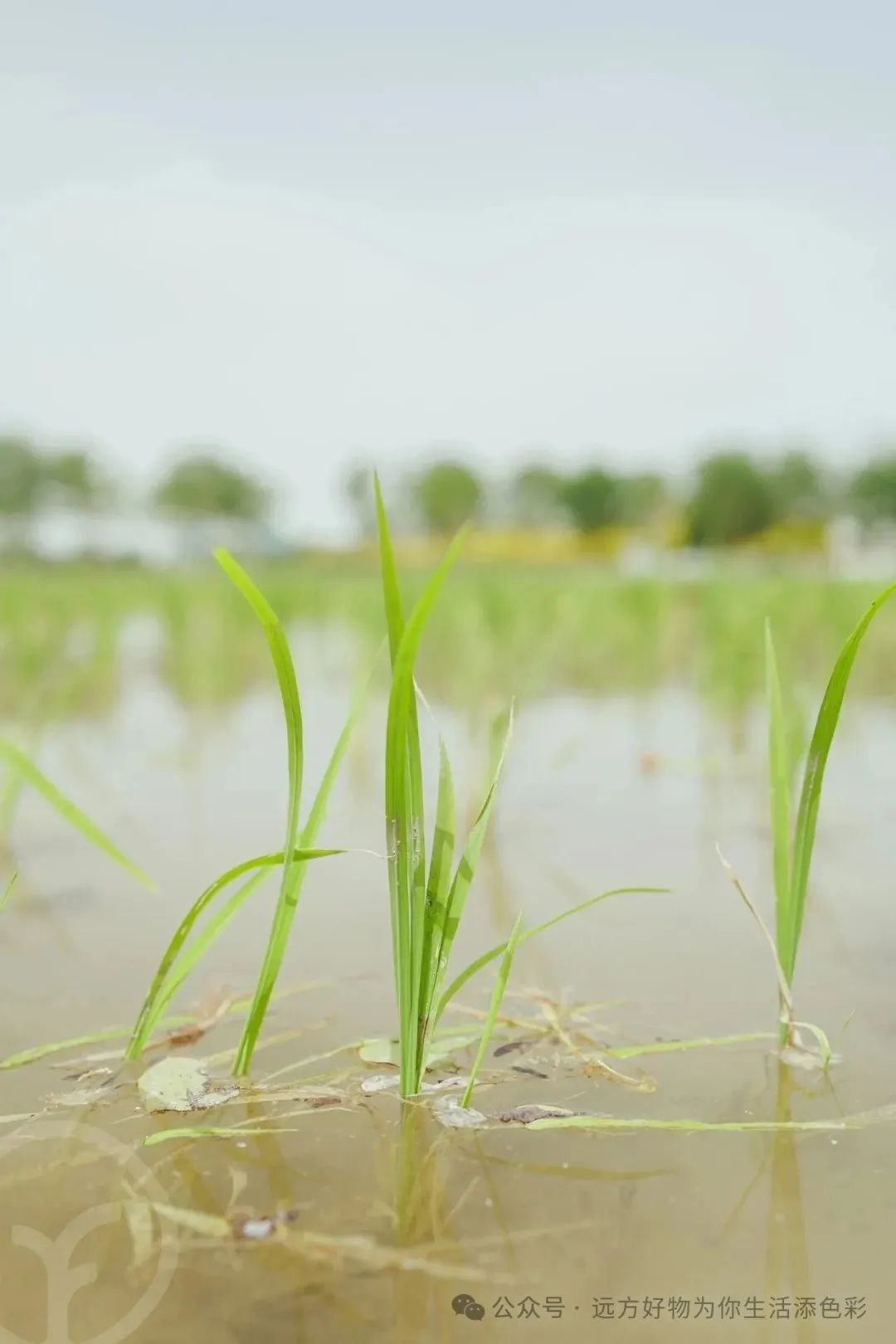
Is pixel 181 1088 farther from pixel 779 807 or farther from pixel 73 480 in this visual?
pixel 73 480

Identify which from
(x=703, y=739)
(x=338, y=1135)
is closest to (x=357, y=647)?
(x=703, y=739)

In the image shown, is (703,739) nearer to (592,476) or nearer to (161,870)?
(161,870)

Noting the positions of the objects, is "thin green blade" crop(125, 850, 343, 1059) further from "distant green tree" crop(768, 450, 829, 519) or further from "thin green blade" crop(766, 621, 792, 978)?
"distant green tree" crop(768, 450, 829, 519)

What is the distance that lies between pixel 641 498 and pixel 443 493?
7.46 metres

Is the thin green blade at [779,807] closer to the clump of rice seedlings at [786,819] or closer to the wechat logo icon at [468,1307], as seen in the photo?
the clump of rice seedlings at [786,819]

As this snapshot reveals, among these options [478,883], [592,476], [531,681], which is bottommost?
[478,883]

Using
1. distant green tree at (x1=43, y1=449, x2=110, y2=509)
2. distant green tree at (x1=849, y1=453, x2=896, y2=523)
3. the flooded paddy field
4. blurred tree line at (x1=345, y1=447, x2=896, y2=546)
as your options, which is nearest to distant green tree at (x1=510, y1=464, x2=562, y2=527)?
blurred tree line at (x1=345, y1=447, x2=896, y2=546)

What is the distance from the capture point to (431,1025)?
71 centimetres

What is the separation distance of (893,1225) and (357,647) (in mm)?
2973

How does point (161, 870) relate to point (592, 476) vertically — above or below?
below

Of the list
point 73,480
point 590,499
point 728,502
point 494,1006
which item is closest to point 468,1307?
point 494,1006

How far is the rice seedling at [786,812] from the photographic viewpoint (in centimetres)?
74

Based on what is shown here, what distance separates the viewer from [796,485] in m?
38.6
